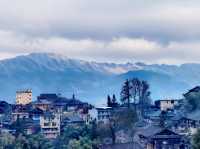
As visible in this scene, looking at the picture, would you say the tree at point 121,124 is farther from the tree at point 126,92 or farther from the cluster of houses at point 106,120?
the tree at point 126,92

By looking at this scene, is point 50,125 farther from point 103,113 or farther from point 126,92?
point 126,92

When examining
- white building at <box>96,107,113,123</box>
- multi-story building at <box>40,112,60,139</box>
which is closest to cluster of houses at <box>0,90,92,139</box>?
multi-story building at <box>40,112,60,139</box>

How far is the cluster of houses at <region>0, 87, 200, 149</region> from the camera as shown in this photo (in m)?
85.4

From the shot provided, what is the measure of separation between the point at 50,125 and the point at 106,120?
10.4 m

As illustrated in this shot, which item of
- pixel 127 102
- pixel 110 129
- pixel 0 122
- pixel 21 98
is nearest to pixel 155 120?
pixel 127 102

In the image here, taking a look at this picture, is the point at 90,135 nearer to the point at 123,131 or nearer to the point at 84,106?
the point at 123,131

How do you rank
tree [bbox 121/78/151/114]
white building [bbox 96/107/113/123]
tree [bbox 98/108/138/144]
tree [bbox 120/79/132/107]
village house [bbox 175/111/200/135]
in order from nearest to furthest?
tree [bbox 98/108/138/144] → village house [bbox 175/111/200/135] → tree [bbox 120/79/132/107] → tree [bbox 121/78/151/114] → white building [bbox 96/107/113/123]

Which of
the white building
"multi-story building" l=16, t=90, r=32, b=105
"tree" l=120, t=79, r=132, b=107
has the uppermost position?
"multi-story building" l=16, t=90, r=32, b=105

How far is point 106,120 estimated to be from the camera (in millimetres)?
111688

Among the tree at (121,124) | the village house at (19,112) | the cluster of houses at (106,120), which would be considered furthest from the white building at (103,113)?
the tree at (121,124)

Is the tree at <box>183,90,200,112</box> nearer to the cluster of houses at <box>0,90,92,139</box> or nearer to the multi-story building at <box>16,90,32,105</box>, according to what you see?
the cluster of houses at <box>0,90,92,139</box>

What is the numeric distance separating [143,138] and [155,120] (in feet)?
69.3

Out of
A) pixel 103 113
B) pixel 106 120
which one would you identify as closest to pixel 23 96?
pixel 103 113

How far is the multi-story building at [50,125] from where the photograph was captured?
11376 cm
